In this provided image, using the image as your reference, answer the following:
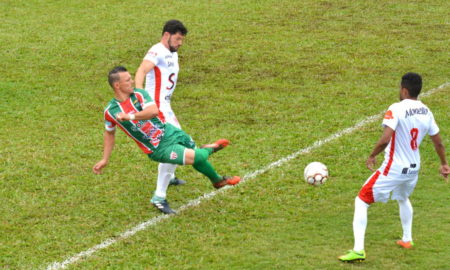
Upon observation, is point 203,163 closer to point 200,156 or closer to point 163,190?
point 200,156

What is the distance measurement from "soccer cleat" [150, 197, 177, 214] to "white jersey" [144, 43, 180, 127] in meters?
1.11

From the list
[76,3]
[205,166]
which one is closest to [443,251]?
[205,166]

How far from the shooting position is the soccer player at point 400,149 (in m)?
7.91

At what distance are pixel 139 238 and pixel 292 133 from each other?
15.7 feet

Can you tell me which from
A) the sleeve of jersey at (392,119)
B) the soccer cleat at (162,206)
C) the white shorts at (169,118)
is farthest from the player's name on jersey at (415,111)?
the soccer cleat at (162,206)

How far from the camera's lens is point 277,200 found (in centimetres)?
1007

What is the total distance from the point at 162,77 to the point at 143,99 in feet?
3.49

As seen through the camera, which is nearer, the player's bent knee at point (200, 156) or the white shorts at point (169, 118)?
the player's bent knee at point (200, 156)

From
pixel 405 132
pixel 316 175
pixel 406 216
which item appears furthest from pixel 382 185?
pixel 316 175

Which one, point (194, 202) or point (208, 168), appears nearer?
point (208, 168)

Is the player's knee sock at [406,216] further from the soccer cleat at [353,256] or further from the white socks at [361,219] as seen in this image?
the soccer cleat at [353,256]

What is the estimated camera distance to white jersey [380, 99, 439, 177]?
7.90 meters

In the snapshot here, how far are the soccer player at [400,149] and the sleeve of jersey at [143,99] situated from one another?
114 inches

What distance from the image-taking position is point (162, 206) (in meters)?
9.73
